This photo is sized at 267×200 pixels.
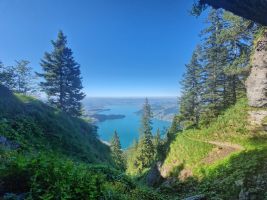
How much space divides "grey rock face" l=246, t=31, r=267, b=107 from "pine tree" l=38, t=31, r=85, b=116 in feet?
74.4

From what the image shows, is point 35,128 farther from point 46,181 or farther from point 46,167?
point 46,181

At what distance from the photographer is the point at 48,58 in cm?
3291

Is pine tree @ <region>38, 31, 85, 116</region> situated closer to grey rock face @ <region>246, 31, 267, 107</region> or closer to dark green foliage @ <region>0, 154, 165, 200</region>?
grey rock face @ <region>246, 31, 267, 107</region>

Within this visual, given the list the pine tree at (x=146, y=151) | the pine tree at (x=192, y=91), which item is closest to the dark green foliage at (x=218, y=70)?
the pine tree at (x=192, y=91)

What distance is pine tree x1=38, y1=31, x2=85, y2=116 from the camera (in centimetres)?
3272

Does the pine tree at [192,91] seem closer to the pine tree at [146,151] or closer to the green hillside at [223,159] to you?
the green hillside at [223,159]

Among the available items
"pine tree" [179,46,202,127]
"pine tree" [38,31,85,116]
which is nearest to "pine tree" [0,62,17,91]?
"pine tree" [38,31,85,116]

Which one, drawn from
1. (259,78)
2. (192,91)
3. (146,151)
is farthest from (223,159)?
(146,151)

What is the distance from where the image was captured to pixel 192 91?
115 ft

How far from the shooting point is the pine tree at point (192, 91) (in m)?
34.7

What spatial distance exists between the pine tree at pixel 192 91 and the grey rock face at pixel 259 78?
433 inches

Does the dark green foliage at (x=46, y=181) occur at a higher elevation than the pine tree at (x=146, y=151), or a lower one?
higher

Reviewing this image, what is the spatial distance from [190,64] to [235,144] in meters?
19.5

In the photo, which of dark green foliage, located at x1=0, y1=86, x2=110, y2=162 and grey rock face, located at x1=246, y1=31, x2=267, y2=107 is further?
grey rock face, located at x1=246, y1=31, x2=267, y2=107
